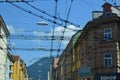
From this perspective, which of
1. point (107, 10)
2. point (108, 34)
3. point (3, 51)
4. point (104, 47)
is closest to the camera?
point (104, 47)

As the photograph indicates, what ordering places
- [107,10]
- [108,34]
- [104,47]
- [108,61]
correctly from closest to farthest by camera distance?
[108,61], [104,47], [108,34], [107,10]

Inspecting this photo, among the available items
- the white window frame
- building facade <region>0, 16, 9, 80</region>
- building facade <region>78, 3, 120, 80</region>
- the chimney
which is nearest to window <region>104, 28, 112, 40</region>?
building facade <region>78, 3, 120, 80</region>

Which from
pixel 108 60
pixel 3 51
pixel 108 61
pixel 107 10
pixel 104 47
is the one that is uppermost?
pixel 107 10

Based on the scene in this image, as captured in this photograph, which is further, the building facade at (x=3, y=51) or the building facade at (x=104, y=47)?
the building facade at (x=3, y=51)

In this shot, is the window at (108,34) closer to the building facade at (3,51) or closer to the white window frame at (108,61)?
the white window frame at (108,61)

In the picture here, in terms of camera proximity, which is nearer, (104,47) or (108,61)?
(108,61)

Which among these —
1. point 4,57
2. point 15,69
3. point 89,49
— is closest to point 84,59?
point 89,49

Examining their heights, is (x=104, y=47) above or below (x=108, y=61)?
above

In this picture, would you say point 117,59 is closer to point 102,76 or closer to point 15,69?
point 102,76

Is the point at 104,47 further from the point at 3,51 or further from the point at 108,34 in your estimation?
the point at 3,51

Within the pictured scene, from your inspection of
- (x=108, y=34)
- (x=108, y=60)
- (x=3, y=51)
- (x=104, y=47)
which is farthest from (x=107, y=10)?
(x=3, y=51)

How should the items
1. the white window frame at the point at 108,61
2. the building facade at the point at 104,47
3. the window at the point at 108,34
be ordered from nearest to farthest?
the building facade at the point at 104,47 < the white window frame at the point at 108,61 < the window at the point at 108,34

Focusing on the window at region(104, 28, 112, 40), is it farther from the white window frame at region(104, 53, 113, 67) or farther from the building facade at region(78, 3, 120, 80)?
the white window frame at region(104, 53, 113, 67)

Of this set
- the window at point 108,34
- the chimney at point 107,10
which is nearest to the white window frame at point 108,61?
the window at point 108,34
